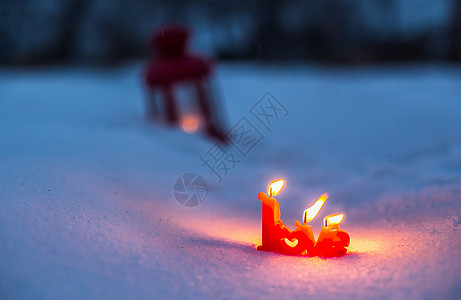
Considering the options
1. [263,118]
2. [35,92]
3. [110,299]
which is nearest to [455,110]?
[263,118]

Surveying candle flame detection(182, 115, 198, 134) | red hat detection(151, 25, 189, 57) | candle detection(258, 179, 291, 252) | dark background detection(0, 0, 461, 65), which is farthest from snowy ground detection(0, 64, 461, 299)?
dark background detection(0, 0, 461, 65)

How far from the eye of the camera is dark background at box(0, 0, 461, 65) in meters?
6.09

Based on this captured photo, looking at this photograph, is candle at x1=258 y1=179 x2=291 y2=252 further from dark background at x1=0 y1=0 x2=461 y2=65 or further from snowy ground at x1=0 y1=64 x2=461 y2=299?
dark background at x1=0 y1=0 x2=461 y2=65

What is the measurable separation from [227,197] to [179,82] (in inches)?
50.9

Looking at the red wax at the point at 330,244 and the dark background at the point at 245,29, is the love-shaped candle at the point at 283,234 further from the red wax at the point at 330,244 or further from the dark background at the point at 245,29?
the dark background at the point at 245,29

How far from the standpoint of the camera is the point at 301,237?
4.82 ft

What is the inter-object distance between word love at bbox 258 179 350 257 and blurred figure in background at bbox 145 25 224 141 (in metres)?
1.82

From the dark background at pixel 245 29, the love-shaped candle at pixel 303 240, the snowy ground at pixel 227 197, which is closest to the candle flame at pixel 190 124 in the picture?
the snowy ground at pixel 227 197

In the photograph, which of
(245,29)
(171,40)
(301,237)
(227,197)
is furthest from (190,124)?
(245,29)

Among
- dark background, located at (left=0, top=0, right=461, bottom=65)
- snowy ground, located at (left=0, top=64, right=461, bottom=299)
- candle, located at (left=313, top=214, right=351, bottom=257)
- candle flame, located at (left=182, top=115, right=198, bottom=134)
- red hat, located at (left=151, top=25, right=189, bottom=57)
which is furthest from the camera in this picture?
dark background, located at (left=0, top=0, right=461, bottom=65)

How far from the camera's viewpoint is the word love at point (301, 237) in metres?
1.45

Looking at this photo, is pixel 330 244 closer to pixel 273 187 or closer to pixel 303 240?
pixel 303 240

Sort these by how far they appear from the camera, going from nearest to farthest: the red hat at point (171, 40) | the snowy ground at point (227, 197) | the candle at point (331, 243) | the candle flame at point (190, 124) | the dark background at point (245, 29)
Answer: the snowy ground at point (227, 197) → the candle at point (331, 243) → the red hat at point (171, 40) → the candle flame at point (190, 124) → the dark background at point (245, 29)

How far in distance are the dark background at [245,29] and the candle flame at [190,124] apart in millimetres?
3208
